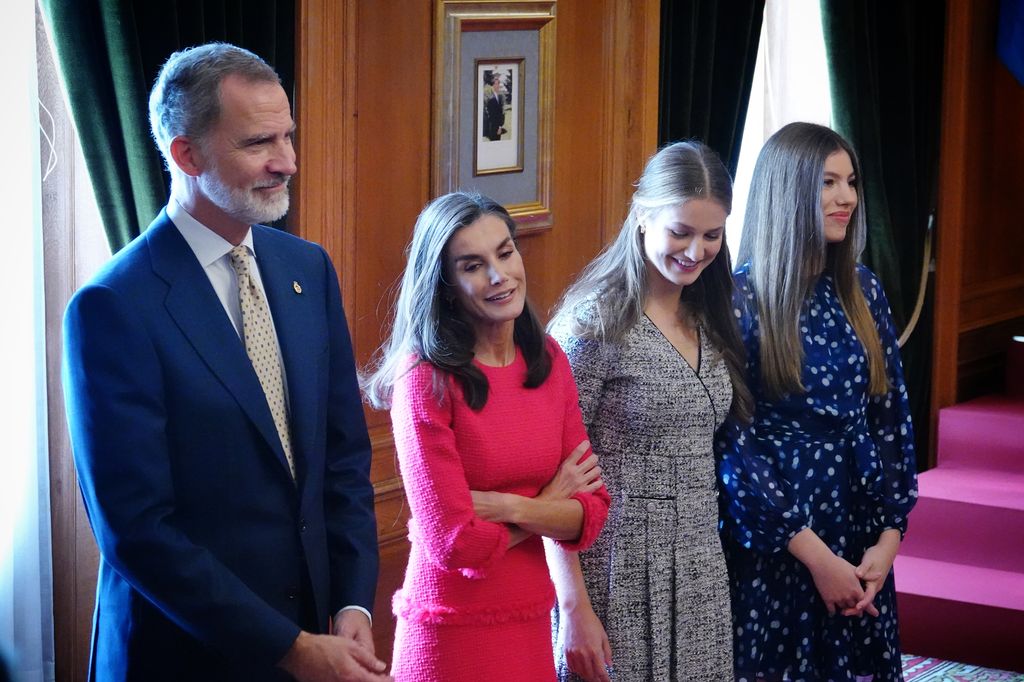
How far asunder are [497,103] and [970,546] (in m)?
2.55

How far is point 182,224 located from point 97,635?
2.04 feet

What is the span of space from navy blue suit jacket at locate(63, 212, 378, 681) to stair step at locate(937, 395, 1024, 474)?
3.78 meters

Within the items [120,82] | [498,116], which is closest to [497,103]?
[498,116]

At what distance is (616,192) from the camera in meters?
3.84

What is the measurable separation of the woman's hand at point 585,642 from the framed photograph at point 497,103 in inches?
48.3

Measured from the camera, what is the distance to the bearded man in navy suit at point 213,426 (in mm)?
1757

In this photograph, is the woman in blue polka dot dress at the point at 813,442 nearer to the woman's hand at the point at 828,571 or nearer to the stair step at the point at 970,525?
the woman's hand at the point at 828,571

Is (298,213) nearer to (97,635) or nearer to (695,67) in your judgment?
(97,635)

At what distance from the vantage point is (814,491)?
2795 millimetres

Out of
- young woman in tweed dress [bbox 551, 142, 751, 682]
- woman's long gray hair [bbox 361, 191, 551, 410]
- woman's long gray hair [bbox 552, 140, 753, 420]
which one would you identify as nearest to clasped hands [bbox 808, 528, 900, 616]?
young woman in tweed dress [bbox 551, 142, 751, 682]

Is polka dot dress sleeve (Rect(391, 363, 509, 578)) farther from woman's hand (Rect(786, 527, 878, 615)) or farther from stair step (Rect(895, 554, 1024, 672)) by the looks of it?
stair step (Rect(895, 554, 1024, 672))

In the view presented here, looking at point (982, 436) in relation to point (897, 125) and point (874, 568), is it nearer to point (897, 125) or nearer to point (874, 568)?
point (897, 125)

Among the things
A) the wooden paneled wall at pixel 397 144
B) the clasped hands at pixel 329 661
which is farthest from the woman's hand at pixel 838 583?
the clasped hands at pixel 329 661

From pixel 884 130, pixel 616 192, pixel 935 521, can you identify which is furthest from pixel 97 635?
pixel 884 130
